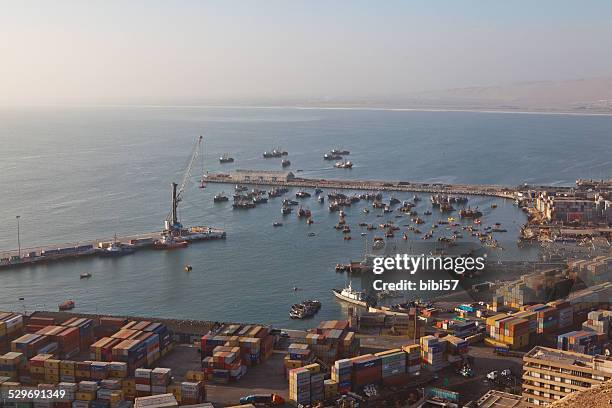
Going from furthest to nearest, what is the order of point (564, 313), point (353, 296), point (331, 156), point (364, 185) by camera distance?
point (331, 156), point (364, 185), point (353, 296), point (564, 313)

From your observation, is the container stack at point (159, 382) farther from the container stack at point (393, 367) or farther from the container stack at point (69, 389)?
the container stack at point (393, 367)

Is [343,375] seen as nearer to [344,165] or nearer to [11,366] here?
[11,366]

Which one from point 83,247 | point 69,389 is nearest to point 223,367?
point 69,389

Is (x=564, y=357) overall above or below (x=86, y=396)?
above

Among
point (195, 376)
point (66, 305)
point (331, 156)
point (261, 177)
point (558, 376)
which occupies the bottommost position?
point (66, 305)

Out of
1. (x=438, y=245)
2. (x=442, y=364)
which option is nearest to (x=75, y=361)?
(x=442, y=364)

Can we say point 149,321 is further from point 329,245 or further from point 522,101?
point 522,101

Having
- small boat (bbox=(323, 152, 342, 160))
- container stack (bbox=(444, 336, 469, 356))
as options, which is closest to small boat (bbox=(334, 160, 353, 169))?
small boat (bbox=(323, 152, 342, 160))
